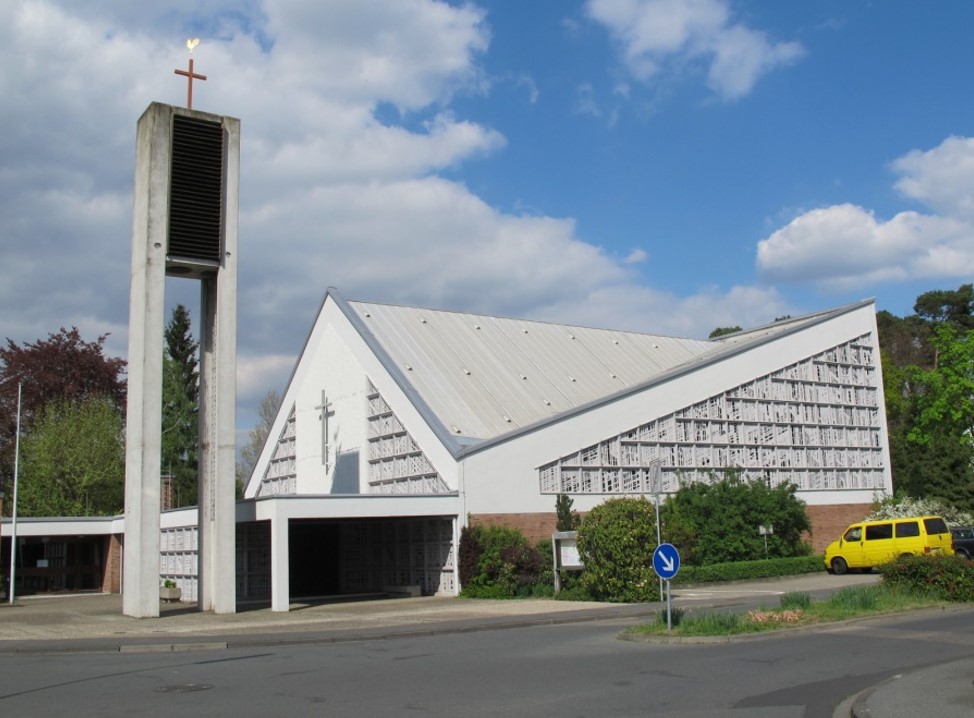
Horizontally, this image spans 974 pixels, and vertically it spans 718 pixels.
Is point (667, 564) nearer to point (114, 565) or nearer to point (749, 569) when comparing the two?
point (749, 569)

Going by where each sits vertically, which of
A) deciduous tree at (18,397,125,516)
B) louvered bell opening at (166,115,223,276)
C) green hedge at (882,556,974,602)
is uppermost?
louvered bell opening at (166,115,223,276)

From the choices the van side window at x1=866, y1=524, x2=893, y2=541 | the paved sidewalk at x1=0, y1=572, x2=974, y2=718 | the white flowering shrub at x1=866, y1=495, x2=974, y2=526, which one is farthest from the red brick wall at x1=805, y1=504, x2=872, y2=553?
the paved sidewalk at x1=0, y1=572, x2=974, y2=718

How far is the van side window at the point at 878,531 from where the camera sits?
108 feet

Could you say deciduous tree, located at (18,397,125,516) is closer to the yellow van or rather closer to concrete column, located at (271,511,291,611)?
concrete column, located at (271,511,291,611)

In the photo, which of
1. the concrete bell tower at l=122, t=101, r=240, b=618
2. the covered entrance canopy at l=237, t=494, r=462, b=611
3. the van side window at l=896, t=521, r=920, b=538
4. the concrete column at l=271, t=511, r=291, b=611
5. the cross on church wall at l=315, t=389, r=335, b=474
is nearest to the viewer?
the concrete bell tower at l=122, t=101, r=240, b=618

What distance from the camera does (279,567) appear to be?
1056 inches

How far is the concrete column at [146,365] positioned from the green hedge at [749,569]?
16658 mm

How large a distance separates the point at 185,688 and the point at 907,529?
87.7ft

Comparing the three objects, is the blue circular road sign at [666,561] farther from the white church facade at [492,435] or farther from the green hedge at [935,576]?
the white church facade at [492,435]

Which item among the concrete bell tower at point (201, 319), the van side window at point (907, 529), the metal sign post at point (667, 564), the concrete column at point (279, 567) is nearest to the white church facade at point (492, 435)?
the concrete column at point (279, 567)

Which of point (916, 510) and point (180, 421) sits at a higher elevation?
point (180, 421)

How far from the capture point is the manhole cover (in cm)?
1211

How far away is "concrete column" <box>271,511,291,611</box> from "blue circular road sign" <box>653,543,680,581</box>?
12.9 m

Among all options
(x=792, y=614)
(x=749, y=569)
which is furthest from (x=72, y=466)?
(x=792, y=614)
